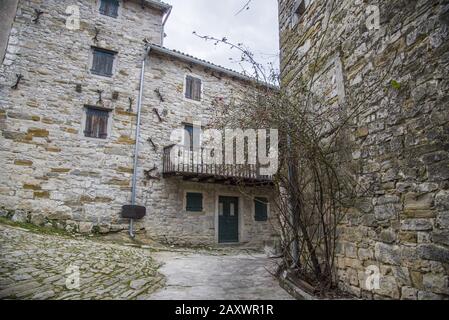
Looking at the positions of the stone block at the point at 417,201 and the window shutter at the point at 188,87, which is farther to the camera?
the window shutter at the point at 188,87

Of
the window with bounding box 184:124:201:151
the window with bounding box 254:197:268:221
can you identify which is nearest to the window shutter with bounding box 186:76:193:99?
the window with bounding box 184:124:201:151

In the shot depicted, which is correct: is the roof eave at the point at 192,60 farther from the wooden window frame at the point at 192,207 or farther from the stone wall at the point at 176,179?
the wooden window frame at the point at 192,207

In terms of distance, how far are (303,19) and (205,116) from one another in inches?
228

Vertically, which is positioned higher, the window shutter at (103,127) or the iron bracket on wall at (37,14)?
the iron bracket on wall at (37,14)

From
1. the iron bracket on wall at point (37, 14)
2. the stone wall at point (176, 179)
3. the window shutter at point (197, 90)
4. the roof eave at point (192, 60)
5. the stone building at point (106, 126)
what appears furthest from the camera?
the window shutter at point (197, 90)

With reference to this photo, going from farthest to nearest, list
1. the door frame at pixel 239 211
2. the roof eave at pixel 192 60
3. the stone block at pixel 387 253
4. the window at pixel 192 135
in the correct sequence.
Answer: the window at pixel 192 135, the door frame at pixel 239 211, the roof eave at pixel 192 60, the stone block at pixel 387 253

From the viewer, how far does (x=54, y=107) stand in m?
7.25

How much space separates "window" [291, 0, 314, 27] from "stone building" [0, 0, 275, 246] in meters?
3.61

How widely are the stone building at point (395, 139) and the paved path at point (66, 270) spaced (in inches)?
93.4

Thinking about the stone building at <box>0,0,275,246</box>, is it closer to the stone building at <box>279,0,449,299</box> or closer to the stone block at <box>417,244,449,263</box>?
the stone building at <box>279,0,449,299</box>

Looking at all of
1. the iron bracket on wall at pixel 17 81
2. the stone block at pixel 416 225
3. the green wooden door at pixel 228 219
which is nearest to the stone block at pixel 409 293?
the stone block at pixel 416 225

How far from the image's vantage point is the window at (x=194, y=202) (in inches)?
340

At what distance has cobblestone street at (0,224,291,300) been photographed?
113 inches
